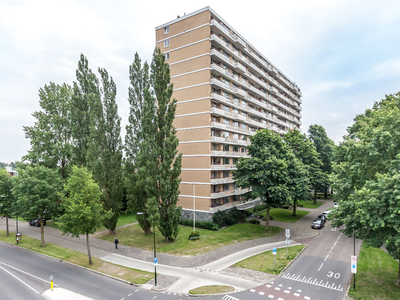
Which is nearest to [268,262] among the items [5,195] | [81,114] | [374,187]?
[374,187]

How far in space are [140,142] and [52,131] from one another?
21006mm

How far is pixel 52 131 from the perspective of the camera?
43656 millimetres

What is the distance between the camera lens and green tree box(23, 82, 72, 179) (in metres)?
41.1

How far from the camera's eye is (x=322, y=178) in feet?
154

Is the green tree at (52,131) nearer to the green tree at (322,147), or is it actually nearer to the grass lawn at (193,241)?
the grass lawn at (193,241)

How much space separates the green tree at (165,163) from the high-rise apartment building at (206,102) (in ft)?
24.8

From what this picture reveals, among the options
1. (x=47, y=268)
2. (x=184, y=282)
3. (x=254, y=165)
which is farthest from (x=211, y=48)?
(x=47, y=268)

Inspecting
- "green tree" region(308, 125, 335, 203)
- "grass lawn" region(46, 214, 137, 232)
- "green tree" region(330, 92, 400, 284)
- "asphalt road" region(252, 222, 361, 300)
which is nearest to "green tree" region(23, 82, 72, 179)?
"grass lawn" region(46, 214, 137, 232)

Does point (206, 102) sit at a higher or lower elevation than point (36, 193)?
higher

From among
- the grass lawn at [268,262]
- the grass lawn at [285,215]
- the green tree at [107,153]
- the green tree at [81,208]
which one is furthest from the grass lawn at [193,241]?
the green tree at [81,208]

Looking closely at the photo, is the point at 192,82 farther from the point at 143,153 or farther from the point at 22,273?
the point at 22,273

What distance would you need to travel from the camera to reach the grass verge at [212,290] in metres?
18.2

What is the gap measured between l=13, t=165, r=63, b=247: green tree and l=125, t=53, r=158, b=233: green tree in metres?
9.85

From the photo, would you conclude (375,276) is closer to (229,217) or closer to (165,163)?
(229,217)
